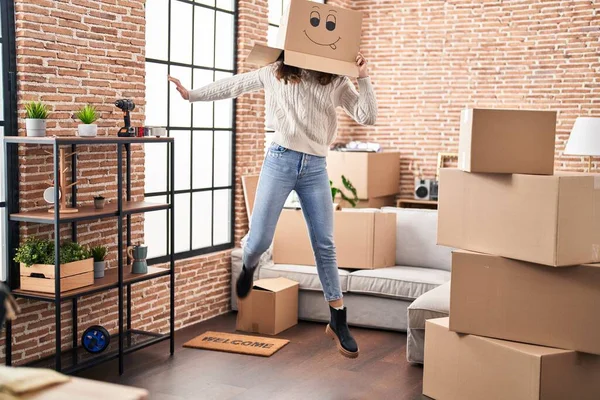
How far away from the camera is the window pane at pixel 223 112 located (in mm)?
6199

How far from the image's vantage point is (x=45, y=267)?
4121 millimetres

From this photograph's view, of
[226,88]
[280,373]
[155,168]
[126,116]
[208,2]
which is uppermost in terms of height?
[208,2]

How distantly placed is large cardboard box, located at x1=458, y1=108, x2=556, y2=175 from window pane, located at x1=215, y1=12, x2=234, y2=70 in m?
3.07

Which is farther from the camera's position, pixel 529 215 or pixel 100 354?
pixel 100 354

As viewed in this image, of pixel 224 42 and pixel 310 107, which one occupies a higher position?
pixel 224 42

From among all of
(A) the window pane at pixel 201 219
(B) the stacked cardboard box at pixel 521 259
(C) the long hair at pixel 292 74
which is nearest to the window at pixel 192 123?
(A) the window pane at pixel 201 219

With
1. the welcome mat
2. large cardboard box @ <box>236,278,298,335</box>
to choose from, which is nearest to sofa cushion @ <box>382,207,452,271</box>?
large cardboard box @ <box>236,278,298,335</box>

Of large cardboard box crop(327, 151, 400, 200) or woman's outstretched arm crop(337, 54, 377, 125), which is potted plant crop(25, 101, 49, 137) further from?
large cardboard box crop(327, 151, 400, 200)

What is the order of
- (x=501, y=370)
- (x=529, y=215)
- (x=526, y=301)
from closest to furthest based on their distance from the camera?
(x=529, y=215)
(x=526, y=301)
(x=501, y=370)

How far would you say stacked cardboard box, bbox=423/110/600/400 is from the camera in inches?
136

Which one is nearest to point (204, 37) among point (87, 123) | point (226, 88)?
point (87, 123)

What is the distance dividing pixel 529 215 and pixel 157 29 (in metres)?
3.10

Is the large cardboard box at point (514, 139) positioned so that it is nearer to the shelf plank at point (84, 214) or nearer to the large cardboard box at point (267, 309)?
the shelf plank at point (84, 214)

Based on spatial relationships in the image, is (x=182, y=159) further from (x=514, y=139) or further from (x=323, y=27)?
(x=514, y=139)
